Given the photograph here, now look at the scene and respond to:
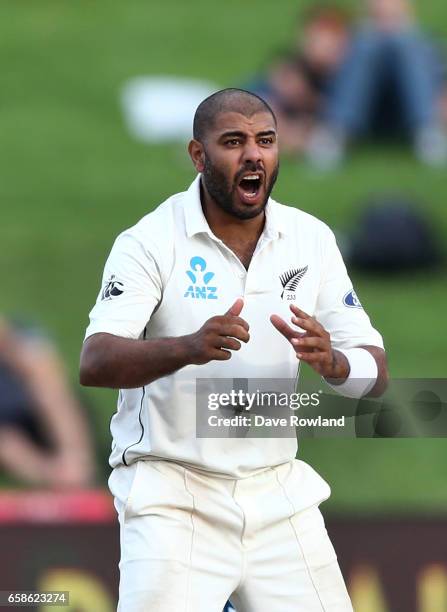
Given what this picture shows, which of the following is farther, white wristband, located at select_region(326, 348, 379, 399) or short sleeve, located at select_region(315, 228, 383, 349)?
short sleeve, located at select_region(315, 228, 383, 349)

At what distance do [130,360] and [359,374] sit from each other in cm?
66

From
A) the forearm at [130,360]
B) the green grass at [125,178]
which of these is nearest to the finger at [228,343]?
the forearm at [130,360]

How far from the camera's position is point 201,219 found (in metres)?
4.02

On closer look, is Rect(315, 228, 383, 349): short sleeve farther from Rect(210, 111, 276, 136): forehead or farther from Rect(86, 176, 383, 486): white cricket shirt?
Rect(210, 111, 276, 136): forehead

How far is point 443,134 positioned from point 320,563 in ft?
22.0

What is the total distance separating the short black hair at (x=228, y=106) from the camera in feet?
12.9

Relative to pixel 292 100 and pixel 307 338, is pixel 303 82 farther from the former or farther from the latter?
pixel 307 338

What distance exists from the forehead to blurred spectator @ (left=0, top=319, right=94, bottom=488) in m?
4.63

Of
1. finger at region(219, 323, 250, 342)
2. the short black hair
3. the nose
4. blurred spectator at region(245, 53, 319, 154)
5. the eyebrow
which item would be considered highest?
blurred spectator at region(245, 53, 319, 154)

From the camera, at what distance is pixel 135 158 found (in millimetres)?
10422

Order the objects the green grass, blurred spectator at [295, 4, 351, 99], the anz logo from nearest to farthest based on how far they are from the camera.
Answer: the anz logo → the green grass → blurred spectator at [295, 4, 351, 99]

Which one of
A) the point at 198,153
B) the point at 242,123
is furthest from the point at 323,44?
the point at 242,123

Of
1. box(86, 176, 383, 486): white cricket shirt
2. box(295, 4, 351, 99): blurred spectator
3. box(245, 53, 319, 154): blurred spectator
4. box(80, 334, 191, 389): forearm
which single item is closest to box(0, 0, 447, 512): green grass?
box(245, 53, 319, 154): blurred spectator

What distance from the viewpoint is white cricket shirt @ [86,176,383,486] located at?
3.88m
